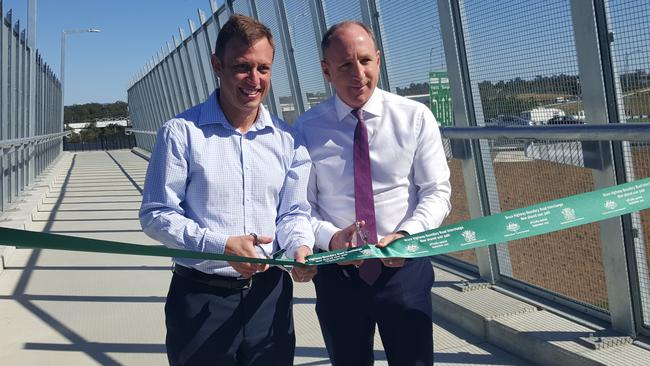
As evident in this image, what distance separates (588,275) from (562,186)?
543mm

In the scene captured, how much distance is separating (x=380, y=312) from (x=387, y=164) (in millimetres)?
542

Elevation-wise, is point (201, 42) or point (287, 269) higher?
point (201, 42)

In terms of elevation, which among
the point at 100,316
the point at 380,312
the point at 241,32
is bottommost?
the point at 100,316

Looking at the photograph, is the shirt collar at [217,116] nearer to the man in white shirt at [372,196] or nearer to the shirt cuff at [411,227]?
the man in white shirt at [372,196]

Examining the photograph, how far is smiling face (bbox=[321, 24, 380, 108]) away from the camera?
2420 millimetres

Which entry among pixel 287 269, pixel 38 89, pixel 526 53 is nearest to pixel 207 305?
pixel 287 269

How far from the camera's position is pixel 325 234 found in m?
2.51

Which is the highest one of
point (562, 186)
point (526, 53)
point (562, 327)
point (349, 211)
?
point (526, 53)

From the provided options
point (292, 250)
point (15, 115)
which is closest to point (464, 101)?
point (292, 250)

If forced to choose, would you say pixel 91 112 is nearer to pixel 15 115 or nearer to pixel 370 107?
pixel 15 115

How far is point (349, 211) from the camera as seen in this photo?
257 centimetres

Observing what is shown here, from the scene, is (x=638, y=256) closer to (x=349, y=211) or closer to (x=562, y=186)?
(x=562, y=186)

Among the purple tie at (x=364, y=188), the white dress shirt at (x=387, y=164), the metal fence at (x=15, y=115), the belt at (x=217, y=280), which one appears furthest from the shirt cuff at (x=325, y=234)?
the metal fence at (x=15, y=115)

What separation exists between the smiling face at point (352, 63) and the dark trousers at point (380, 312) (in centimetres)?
64
